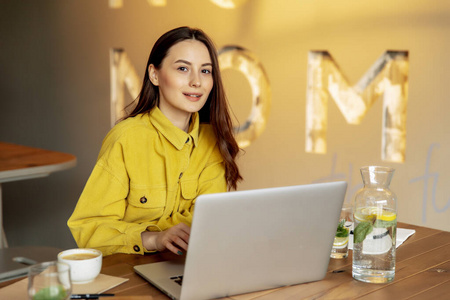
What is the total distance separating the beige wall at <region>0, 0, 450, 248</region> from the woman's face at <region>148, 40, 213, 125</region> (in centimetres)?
110

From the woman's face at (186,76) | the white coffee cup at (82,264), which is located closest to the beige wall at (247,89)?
the woman's face at (186,76)

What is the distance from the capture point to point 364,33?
2410mm

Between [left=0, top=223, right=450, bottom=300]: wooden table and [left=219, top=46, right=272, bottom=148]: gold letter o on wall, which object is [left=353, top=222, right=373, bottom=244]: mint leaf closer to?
[left=0, top=223, right=450, bottom=300]: wooden table

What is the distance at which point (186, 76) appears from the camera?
1529 mm

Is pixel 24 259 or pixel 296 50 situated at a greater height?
pixel 296 50

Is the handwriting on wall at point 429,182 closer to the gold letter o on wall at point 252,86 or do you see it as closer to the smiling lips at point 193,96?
the gold letter o on wall at point 252,86

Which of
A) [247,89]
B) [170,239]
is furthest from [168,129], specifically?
[247,89]

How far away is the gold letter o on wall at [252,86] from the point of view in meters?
2.79

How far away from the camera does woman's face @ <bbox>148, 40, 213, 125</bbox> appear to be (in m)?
1.53

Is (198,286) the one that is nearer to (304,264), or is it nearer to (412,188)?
(304,264)

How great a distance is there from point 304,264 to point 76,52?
3.04 metres

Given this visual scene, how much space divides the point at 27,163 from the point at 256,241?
5.54 feet

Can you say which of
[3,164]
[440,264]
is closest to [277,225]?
[440,264]

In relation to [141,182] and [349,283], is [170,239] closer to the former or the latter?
[141,182]
